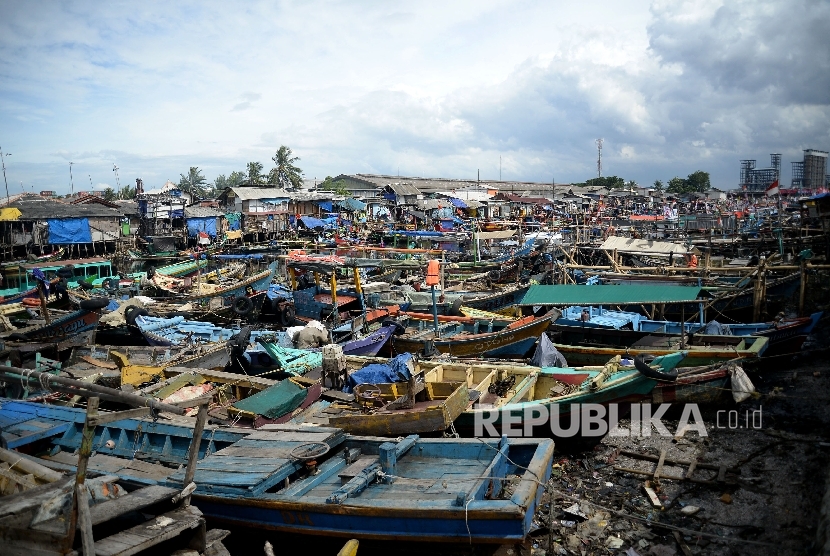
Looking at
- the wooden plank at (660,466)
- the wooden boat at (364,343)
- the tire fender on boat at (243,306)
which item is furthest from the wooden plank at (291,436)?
the tire fender on boat at (243,306)

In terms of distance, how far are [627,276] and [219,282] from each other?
1817 cm

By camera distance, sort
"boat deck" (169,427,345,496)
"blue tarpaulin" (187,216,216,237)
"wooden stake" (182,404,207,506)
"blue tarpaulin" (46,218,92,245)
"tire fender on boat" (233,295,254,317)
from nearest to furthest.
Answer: "wooden stake" (182,404,207,506)
"boat deck" (169,427,345,496)
"tire fender on boat" (233,295,254,317)
"blue tarpaulin" (46,218,92,245)
"blue tarpaulin" (187,216,216,237)

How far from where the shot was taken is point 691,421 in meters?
11.8

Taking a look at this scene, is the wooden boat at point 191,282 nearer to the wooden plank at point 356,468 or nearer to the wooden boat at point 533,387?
the wooden boat at point 533,387

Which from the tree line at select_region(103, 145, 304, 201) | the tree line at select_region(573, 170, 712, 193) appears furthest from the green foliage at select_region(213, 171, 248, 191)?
the tree line at select_region(573, 170, 712, 193)

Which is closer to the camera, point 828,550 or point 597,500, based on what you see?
point 828,550

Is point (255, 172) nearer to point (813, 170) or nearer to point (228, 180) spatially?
point (228, 180)

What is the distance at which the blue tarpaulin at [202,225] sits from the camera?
43469mm

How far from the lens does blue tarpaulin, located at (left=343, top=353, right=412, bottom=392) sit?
10188mm

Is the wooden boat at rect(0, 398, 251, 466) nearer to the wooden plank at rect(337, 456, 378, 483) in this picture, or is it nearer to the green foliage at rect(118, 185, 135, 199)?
the wooden plank at rect(337, 456, 378, 483)

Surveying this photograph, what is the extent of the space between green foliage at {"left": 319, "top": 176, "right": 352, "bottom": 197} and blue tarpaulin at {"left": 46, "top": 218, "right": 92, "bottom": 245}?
24.0 meters

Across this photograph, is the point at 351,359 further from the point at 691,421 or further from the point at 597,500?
the point at 691,421

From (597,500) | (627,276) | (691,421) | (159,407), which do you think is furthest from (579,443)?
(627,276)

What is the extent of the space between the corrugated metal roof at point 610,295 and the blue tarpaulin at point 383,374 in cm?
527
